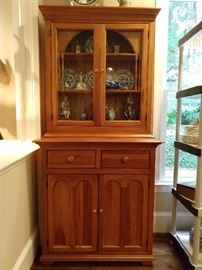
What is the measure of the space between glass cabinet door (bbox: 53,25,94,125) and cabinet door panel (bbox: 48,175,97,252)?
0.47 m

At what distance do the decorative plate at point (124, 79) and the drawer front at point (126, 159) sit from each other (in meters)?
0.55

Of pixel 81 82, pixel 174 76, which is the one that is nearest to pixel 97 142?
pixel 81 82

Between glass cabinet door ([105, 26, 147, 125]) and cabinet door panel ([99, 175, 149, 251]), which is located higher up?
glass cabinet door ([105, 26, 147, 125])

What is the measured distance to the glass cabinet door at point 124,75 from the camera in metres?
1.95

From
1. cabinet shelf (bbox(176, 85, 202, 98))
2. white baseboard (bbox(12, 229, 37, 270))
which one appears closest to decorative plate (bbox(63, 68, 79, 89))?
cabinet shelf (bbox(176, 85, 202, 98))

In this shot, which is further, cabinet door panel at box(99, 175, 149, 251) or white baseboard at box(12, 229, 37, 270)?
cabinet door panel at box(99, 175, 149, 251)

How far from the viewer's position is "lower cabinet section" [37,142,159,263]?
1.85 meters

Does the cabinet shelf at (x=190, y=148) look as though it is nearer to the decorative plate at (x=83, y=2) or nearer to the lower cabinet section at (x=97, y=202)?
the lower cabinet section at (x=97, y=202)

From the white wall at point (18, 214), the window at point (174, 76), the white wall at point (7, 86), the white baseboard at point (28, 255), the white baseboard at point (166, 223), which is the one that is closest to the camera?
the white wall at point (18, 214)

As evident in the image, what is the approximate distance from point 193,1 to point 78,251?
7.72 ft

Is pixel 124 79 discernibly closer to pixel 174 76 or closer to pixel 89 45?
pixel 89 45

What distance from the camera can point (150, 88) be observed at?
77.3 inches

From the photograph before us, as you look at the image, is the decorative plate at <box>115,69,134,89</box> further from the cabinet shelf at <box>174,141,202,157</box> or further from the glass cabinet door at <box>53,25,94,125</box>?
the cabinet shelf at <box>174,141,202,157</box>

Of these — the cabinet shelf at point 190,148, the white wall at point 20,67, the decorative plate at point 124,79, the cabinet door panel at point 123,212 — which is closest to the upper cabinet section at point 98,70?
the decorative plate at point 124,79
